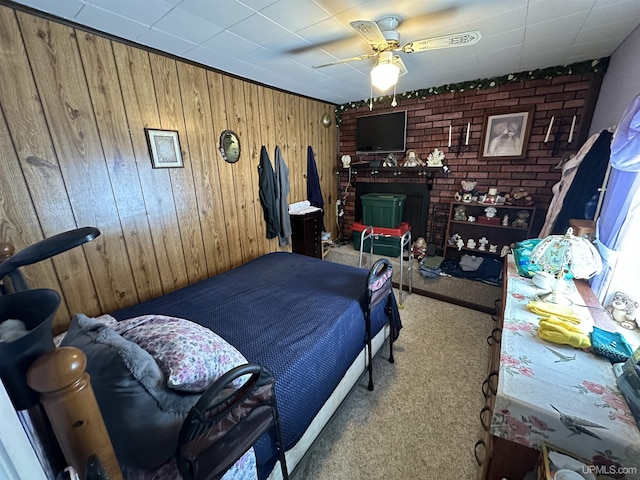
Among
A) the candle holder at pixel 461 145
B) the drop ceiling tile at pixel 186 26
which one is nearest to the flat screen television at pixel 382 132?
the candle holder at pixel 461 145

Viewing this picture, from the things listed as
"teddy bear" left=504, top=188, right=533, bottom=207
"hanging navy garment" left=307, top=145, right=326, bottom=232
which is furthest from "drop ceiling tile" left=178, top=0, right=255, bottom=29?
"teddy bear" left=504, top=188, right=533, bottom=207

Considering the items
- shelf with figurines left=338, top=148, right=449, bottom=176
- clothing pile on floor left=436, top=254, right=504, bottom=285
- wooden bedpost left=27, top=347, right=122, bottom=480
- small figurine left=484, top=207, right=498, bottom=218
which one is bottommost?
clothing pile on floor left=436, top=254, right=504, bottom=285

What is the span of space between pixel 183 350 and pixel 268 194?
2315 mm

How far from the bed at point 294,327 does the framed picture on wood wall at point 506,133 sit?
89.3 inches

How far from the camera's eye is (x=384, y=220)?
3.34m

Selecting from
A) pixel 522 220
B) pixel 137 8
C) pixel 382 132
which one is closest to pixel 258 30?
pixel 137 8

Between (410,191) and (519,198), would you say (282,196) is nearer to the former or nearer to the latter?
(410,191)

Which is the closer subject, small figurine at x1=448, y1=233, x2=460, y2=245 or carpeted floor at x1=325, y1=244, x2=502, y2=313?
carpeted floor at x1=325, y1=244, x2=502, y2=313

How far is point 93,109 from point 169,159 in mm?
540

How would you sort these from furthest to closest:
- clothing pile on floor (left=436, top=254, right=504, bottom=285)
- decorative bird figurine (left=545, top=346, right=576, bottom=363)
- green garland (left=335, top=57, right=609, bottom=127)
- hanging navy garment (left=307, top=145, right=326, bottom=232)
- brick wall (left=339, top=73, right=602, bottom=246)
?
hanging navy garment (left=307, top=145, right=326, bottom=232) → clothing pile on floor (left=436, top=254, right=504, bottom=285) → brick wall (left=339, top=73, right=602, bottom=246) → green garland (left=335, top=57, right=609, bottom=127) → decorative bird figurine (left=545, top=346, right=576, bottom=363)

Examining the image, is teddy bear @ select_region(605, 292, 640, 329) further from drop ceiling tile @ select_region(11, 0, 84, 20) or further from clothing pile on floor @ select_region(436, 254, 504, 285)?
drop ceiling tile @ select_region(11, 0, 84, 20)

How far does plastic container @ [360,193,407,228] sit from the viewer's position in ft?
10.7

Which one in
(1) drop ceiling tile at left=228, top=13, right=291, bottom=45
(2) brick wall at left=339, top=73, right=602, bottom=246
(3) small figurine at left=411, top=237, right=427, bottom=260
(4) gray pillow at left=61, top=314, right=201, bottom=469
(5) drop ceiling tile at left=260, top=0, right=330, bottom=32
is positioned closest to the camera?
(4) gray pillow at left=61, top=314, right=201, bottom=469

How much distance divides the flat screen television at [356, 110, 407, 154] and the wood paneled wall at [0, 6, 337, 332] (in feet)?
4.76
